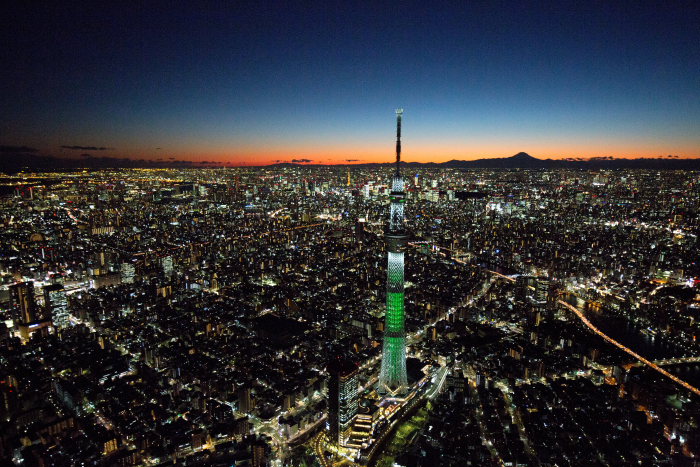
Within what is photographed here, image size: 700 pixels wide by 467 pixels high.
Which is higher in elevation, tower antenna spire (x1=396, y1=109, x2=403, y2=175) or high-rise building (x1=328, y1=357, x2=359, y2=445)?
tower antenna spire (x1=396, y1=109, x2=403, y2=175)

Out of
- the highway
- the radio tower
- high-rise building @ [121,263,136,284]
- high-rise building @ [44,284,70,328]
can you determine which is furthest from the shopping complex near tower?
high-rise building @ [121,263,136,284]

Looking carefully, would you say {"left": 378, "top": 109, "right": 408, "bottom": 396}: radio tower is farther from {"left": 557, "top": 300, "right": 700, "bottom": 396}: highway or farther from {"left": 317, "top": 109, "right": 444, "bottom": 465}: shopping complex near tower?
{"left": 557, "top": 300, "right": 700, "bottom": 396}: highway

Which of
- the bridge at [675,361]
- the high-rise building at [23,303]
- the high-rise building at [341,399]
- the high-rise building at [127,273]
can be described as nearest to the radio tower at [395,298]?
the high-rise building at [341,399]

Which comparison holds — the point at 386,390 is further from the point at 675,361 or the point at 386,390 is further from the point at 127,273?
the point at 127,273

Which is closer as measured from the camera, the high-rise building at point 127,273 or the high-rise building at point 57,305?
the high-rise building at point 57,305

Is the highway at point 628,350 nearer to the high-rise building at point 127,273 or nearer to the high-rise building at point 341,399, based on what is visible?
the high-rise building at point 341,399

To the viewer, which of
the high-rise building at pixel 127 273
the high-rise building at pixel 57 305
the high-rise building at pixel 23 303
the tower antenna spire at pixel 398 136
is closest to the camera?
the tower antenna spire at pixel 398 136

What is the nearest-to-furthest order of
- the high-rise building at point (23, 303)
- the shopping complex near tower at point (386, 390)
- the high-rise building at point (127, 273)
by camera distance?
the shopping complex near tower at point (386, 390) → the high-rise building at point (23, 303) → the high-rise building at point (127, 273)

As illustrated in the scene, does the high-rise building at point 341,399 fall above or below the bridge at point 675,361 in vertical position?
above
